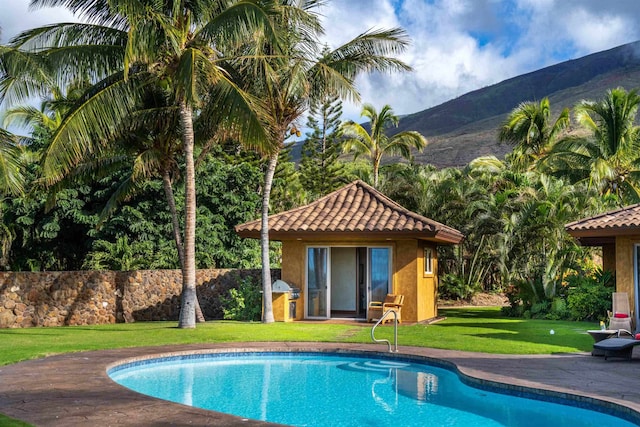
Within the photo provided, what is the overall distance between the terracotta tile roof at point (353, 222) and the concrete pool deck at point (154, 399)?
491 cm

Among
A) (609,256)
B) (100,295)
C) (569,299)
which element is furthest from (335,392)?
(609,256)

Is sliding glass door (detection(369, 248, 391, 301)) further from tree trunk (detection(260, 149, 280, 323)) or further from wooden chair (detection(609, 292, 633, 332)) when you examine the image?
wooden chair (detection(609, 292, 633, 332))

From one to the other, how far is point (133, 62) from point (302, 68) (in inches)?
173

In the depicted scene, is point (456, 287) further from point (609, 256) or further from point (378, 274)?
point (378, 274)

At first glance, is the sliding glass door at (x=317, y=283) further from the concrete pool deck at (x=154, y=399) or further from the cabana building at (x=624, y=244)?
the cabana building at (x=624, y=244)

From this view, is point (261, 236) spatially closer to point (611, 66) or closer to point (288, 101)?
point (288, 101)

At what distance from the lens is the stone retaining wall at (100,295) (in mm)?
18000

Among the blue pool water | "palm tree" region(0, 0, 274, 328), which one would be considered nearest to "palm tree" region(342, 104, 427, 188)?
"palm tree" region(0, 0, 274, 328)

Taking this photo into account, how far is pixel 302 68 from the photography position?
1706cm

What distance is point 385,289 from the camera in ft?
63.3

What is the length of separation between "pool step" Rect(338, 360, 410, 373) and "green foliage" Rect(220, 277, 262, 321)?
7485 millimetres

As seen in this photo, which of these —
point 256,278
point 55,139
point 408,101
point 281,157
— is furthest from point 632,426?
point 408,101

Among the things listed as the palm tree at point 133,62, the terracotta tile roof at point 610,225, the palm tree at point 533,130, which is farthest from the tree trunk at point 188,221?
the palm tree at point 533,130

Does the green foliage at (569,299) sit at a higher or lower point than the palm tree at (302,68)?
lower
